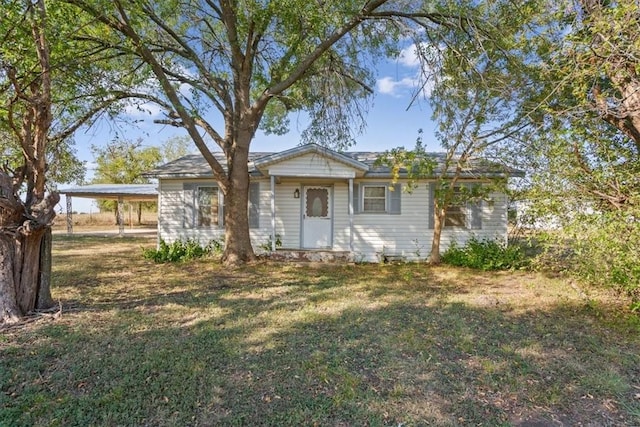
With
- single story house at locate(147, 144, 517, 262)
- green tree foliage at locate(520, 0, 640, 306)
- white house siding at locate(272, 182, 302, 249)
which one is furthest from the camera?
white house siding at locate(272, 182, 302, 249)

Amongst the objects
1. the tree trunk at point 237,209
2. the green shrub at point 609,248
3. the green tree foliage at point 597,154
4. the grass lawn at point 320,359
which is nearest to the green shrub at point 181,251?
the tree trunk at point 237,209

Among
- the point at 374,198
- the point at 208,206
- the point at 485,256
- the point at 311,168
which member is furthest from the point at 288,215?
the point at 485,256

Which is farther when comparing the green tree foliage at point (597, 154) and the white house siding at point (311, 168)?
the white house siding at point (311, 168)

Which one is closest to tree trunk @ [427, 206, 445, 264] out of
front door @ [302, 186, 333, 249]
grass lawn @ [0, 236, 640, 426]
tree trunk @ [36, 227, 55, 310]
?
front door @ [302, 186, 333, 249]

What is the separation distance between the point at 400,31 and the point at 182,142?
99.4ft

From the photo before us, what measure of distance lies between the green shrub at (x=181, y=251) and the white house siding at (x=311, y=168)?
3.15 meters

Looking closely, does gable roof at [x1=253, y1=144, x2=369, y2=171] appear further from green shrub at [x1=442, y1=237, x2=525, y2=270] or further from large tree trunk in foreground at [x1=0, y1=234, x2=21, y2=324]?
large tree trunk in foreground at [x1=0, y1=234, x2=21, y2=324]

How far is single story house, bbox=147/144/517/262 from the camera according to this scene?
33.2 ft

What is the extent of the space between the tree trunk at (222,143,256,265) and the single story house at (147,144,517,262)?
2.99 ft

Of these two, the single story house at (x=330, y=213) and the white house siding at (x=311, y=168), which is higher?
the white house siding at (x=311, y=168)

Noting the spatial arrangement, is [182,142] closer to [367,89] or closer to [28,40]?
[367,89]

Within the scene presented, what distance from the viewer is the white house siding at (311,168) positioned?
9.45 metres

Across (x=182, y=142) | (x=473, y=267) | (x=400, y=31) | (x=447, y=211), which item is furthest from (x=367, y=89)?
(x=182, y=142)

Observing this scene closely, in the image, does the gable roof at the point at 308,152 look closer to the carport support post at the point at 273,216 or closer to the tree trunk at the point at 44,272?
the carport support post at the point at 273,216
